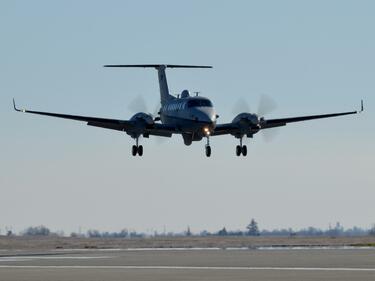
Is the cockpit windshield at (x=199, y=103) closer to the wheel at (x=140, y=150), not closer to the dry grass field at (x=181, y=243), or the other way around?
the wheel at (x=140, y=150)

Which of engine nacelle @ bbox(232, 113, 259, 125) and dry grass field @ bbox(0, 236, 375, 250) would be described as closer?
engine nacelle @ bbox(232, 113, 259, 125)

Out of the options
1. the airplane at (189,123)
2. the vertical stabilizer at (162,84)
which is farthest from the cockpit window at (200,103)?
the vertical stabilizer at (162,84)

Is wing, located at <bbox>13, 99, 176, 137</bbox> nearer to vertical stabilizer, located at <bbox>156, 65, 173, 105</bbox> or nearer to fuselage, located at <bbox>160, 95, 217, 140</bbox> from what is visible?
fuselage, located at <bbox>160, 95, 217, 140</bbox>

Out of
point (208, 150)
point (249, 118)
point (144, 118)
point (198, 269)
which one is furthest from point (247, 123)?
point (198, 269)

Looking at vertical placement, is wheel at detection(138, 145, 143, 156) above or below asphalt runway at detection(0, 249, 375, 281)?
above

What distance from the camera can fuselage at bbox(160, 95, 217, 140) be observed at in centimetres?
7925

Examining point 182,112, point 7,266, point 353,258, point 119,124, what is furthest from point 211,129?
point 7,266

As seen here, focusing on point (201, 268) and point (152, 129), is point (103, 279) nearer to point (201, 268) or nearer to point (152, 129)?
point (201, 268)

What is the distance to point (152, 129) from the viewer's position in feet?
278

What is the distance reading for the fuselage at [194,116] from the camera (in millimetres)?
79250

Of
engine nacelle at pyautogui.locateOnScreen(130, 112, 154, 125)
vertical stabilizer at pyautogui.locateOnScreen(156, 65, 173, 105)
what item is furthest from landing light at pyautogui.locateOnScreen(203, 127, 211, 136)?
vertical stabilizer at pyautogui.locateOnScreen(156, 65, 173, 105)

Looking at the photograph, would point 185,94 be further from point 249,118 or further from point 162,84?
point 162,84

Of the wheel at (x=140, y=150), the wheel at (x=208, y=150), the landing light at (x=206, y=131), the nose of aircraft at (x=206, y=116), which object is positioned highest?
the nose of aircraft at (x=206, y=116)

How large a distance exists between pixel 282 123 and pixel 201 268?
46.9 meters
